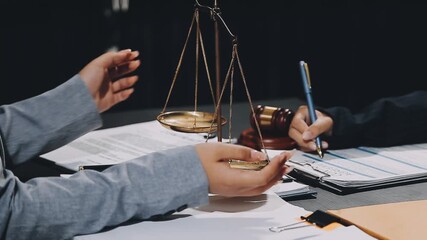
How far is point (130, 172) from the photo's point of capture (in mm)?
946

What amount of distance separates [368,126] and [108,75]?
0.60m

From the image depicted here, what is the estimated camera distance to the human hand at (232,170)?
3.10 feet

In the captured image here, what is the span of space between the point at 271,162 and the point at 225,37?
6.69 ft

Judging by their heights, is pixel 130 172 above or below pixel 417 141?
above

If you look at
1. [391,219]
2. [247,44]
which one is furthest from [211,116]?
[247,44]

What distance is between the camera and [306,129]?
1356mm

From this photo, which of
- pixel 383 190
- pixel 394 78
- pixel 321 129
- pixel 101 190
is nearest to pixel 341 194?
pixel 383 190

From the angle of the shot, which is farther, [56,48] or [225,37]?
[225,37]

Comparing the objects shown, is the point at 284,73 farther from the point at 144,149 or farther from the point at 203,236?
the point at 203,236

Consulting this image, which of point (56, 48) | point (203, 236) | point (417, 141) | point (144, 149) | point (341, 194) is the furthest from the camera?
point (56, 48)

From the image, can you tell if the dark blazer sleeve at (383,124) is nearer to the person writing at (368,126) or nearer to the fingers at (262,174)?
the person writing at (368,126)

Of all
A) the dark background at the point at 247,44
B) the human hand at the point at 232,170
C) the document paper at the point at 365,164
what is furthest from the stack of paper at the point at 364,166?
the dark background at the point at 247,44

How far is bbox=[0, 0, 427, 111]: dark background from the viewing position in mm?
2658

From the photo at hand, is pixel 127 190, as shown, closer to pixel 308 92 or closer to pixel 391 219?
pixel 391 219
